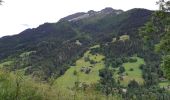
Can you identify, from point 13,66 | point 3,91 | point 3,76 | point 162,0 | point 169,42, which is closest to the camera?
Answer: point 3,91

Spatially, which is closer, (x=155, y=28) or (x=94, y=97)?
(x=94, y=97)

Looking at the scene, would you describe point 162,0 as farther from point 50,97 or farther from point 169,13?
point 50,97

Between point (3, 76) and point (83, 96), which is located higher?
point (3, 76)

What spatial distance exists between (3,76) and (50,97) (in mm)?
2142

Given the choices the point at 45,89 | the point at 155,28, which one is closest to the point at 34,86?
the point at 45,89

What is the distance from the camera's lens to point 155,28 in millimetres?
31203

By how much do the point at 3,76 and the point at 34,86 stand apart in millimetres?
1336

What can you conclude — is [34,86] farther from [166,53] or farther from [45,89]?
[166,53]

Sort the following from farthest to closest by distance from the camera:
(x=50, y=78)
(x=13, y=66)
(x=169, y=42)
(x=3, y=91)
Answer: (x=169, y=42) < (x=13, y=66) < (x=50, y=78) < (x=3, y=91)

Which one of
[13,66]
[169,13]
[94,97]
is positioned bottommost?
[94,97]

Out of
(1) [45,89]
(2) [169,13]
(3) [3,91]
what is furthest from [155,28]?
(3) [3,91]

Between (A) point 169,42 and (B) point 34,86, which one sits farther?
(A) point 169,42

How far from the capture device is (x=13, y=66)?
20.2 m

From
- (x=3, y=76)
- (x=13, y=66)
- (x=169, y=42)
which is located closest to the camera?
(x=3, y=76)
